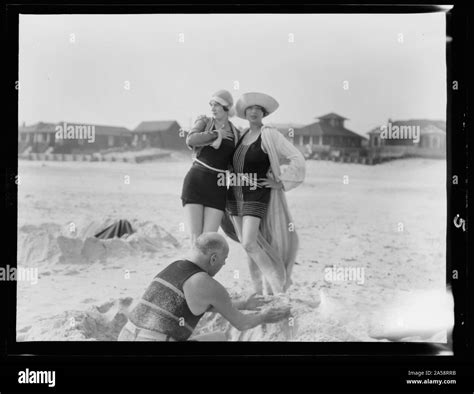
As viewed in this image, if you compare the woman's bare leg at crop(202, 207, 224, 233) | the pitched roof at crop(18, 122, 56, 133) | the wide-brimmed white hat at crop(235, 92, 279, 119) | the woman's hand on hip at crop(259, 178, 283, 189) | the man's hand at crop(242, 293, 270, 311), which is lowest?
the man's hand at crop(242, 293, 270, 311)

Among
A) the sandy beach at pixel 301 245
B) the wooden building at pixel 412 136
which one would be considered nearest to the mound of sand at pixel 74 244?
the sandy beach at pixel 301 245

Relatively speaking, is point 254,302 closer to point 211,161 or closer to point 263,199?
point 263,199

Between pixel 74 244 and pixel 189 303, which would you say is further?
pixel 74 244

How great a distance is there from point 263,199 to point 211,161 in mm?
323

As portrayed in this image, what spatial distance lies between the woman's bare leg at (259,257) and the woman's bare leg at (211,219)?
13cm

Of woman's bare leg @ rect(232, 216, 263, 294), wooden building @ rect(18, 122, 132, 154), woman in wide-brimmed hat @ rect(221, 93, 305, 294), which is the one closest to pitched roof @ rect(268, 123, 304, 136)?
woman in wide-brimmed hat @ rect(221, 93, 305, 294)

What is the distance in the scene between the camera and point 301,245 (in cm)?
356

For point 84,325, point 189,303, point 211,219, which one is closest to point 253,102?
point 211,219

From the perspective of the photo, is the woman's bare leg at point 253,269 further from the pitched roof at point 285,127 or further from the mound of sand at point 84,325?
the mound of sand at point 84,325

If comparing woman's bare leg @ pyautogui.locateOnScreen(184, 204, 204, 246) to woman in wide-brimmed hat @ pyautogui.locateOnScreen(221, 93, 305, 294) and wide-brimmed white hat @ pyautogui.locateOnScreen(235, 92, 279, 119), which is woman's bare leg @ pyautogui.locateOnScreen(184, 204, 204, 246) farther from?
wide-brimmed white hat @ pyautogui.locateOnScreen(235, 92, 279, 119)

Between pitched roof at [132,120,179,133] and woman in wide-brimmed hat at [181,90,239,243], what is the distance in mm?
114

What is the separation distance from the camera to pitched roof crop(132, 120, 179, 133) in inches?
139

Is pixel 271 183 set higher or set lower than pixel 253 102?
lower
